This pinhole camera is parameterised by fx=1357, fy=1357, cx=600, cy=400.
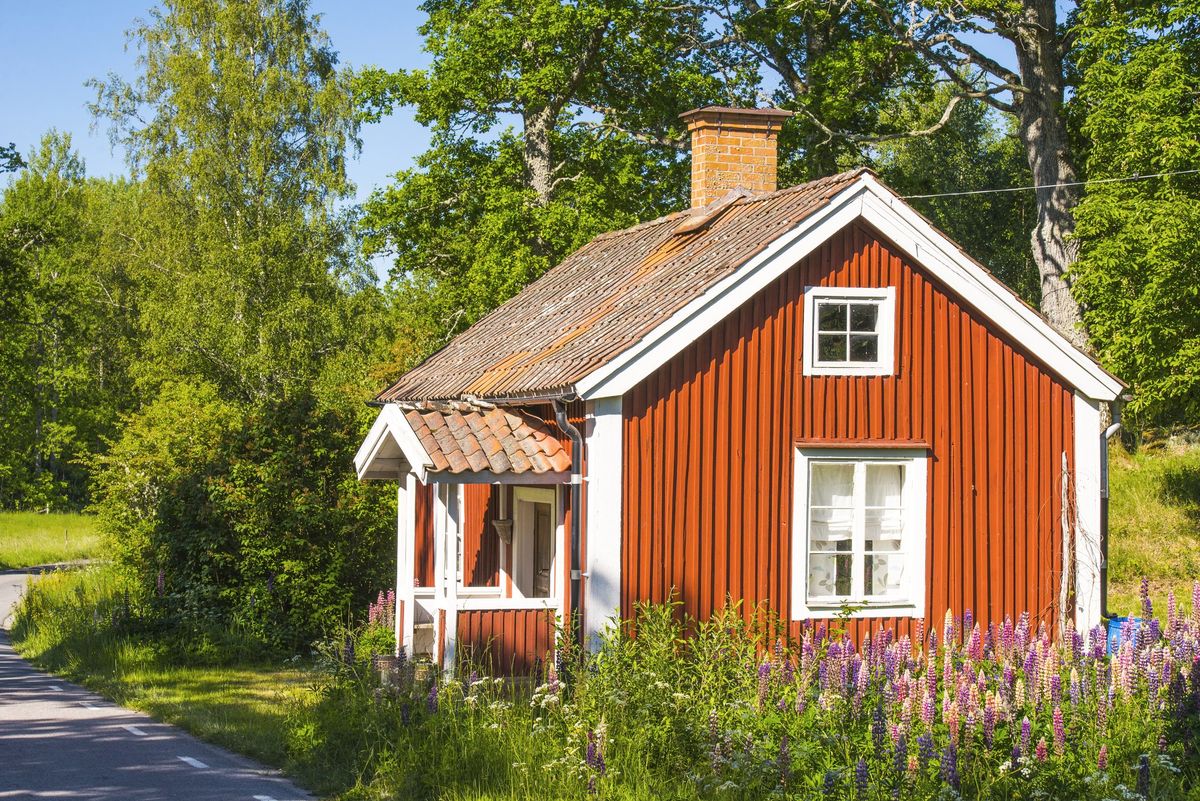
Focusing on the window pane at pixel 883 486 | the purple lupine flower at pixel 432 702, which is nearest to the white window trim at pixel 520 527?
the window pane at pixel 883 486

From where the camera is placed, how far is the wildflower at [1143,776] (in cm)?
721

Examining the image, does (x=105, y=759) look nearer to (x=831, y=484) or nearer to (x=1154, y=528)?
(x=831, y=484)

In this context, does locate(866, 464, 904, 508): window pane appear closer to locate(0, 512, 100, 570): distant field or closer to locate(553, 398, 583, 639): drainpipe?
locate(553, 398, 583, 639): drainpipe

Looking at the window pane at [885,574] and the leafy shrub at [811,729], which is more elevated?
the window pane at [885,574]

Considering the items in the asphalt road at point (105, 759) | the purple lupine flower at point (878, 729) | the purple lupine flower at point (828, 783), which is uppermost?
the purple lupine flower at point (878, 729)

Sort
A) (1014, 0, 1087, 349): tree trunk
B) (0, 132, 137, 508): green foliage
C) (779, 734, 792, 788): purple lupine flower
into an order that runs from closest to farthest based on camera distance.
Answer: (779, 734, 792, 788): purple lupine flower < (1014, 0, 1087, 349): tree trunk < (0, 132, 137, 508): green foliage

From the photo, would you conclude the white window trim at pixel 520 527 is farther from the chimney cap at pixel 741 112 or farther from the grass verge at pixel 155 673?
the chimney cap at pixel 741 112

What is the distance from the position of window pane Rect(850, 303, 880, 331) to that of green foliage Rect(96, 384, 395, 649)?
8.11m

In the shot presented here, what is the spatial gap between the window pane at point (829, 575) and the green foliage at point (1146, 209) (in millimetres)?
11140

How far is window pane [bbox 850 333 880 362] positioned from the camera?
13336mm

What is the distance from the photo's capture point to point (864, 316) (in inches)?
527

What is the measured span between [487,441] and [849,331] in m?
3.69

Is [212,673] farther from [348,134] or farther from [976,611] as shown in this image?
[348,134]

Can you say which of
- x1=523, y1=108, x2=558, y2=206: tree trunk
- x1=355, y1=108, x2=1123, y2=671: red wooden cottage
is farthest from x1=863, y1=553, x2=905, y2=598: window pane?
x1=523, y1=108, x2=558, y2=206: tree trunk
